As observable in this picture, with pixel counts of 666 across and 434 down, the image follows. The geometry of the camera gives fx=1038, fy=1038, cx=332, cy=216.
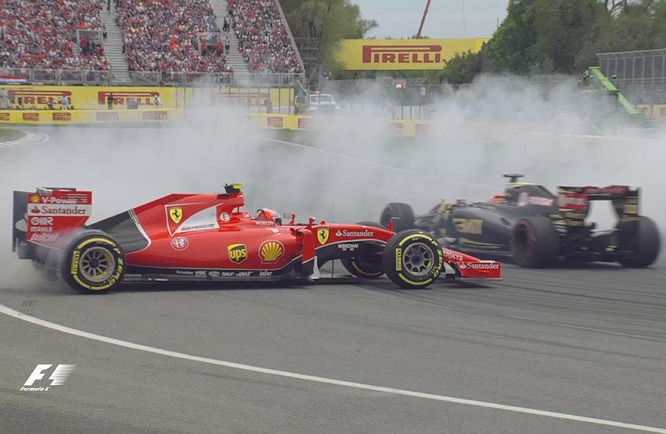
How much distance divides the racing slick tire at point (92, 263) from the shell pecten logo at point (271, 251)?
60.2 inches

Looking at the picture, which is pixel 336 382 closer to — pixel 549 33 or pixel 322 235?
pixel 322 235

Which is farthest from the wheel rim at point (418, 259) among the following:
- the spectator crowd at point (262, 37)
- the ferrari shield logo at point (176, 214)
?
the spectator crowd at point (262, 37)

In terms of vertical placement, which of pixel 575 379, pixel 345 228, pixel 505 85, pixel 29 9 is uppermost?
pixel 29 9

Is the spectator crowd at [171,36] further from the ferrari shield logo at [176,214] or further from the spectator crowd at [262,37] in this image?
the ferrari shield logo at [176,214]

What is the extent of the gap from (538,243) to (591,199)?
97 centimetres

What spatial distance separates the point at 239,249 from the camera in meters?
11.2

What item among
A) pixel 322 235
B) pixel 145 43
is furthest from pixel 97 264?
pixel 145 43

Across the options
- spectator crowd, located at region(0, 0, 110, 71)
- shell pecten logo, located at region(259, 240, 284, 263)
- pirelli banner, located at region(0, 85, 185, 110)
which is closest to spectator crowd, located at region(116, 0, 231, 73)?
spectator crowd, located at region(0, 0, 110, 71)

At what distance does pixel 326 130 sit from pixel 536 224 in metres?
16.9

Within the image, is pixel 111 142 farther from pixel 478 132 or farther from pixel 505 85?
pixel 505 85

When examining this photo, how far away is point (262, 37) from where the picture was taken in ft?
177

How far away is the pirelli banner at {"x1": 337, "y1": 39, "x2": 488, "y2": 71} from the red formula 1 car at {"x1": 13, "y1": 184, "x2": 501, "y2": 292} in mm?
68007

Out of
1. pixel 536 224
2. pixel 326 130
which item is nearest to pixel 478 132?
pixel 326 130

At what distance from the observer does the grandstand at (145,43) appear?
4494 centimetres
